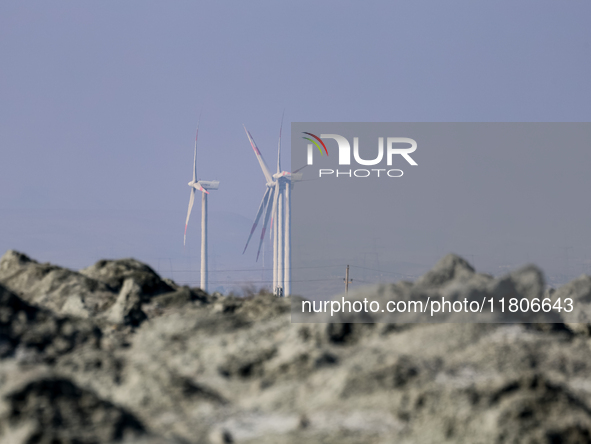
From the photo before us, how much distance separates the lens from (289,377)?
13.8 meters

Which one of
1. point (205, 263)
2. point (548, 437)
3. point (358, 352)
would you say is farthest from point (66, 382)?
point (205, 263)

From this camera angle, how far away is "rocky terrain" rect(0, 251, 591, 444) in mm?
11562

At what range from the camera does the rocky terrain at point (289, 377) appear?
37.9 feet

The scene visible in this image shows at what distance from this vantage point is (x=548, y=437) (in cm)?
1180

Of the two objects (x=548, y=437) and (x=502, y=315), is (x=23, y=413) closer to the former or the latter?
(x=548, y=437)

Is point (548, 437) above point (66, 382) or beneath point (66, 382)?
beneath

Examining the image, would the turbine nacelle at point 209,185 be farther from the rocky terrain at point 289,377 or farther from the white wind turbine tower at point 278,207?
the rocky terrain at point 289,377

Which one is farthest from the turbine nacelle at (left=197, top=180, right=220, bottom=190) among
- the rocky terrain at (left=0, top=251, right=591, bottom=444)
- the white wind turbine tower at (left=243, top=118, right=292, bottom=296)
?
the rocky terrain at (left=0, top=251, right=591, bottom=444)

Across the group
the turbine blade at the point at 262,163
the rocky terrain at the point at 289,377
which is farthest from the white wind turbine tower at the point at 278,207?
the rocky terrain at the point at 289,377

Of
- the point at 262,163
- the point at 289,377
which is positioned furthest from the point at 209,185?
the point at 289,377

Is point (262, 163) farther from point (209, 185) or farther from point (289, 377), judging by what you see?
point (289, 377)

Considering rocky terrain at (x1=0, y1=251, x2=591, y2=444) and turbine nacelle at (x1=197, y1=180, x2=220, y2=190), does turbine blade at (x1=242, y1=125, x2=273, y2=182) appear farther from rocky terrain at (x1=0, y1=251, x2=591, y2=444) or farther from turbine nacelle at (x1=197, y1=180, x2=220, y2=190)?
rocky terrain at (x1=0, y1=251, x2=591, y2=444)

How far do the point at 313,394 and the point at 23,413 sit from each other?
515cm

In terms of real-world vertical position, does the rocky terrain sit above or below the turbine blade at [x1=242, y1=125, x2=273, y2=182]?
below
